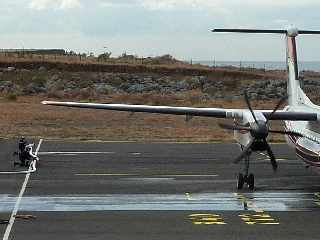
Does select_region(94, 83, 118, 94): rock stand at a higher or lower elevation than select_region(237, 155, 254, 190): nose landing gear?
higher

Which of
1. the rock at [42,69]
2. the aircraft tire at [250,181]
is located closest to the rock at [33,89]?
the rock at [42,69]

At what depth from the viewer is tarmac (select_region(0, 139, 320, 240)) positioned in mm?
15523

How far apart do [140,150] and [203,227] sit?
15781 millimetres

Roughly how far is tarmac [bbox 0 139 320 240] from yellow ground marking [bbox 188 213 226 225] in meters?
0.03

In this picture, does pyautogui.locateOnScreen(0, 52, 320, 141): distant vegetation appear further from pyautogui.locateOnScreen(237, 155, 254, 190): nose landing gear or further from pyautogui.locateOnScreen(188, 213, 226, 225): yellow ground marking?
pyautogui.locateOnScreen(188, 213, 226, 225): yellow ground marking

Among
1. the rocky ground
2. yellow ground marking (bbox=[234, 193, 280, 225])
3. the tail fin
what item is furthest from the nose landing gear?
the rocky ground

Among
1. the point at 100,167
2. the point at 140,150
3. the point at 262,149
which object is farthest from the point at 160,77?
the point at 262,149

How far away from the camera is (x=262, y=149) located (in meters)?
20.2

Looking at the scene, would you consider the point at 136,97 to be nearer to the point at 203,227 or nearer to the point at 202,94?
the point at 202,94

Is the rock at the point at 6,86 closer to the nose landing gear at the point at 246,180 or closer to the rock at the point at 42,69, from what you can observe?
the rock at the point at 42,69

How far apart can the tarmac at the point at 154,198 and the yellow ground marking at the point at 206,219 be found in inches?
1.1

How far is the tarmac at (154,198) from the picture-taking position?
15.5 meters

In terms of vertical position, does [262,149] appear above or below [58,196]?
above

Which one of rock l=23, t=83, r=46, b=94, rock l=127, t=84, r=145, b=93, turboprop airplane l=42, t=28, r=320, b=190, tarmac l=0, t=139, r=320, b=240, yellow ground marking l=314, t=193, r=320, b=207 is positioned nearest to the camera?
tarmac l=0, t=139, r=320, b=240
